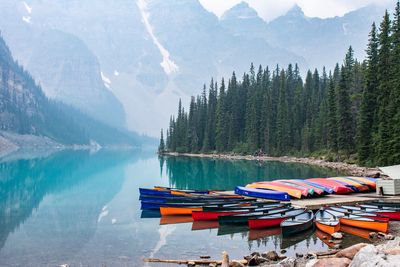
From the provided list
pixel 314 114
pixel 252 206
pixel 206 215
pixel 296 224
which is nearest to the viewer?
pixel 296 224

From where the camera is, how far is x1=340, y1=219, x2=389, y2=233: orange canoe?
2483cm

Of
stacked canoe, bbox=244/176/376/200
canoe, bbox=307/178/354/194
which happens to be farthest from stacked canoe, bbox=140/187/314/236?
canoe, bbox=307/178/354/194

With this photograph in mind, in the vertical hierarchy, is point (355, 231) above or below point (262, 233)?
above

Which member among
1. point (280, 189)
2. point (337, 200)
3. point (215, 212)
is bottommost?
point (215, 212)

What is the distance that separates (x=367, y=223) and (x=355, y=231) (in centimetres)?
84

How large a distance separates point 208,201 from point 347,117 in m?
53.7

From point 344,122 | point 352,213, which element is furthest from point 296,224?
point 344,122

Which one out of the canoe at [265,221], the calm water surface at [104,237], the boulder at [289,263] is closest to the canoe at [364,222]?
the calm water surface at [104,237]

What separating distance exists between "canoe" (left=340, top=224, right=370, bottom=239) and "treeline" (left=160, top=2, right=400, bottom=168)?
2921 cm

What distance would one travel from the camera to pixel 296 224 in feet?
82.1

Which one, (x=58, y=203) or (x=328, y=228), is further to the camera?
(x=58, y=203)

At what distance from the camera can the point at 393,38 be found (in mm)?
59938

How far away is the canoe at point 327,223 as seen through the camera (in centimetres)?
2483

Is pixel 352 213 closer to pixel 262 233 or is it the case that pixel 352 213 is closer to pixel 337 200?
pixel 262 233
